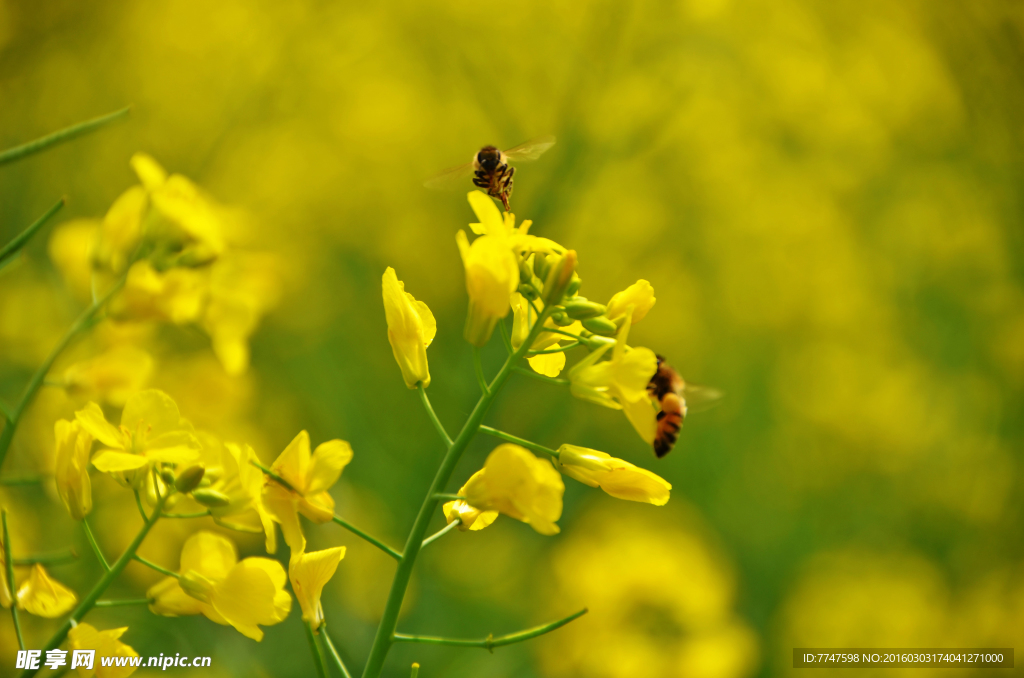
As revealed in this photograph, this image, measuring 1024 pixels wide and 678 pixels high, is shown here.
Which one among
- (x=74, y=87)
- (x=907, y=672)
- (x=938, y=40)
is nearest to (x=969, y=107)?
(x=938, y=40)

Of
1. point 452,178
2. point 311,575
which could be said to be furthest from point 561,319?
point 452,178

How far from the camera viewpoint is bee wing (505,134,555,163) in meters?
1.65

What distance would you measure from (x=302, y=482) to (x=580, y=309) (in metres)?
0.38

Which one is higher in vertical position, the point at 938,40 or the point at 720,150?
the point at 938,40

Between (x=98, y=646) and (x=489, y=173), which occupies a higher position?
(x=489, y=173)

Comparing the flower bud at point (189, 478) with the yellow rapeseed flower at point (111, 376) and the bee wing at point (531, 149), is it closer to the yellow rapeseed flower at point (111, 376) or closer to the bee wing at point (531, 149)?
the yellow rapeseed flower at point (111, 376)

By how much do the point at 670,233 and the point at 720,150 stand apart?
552 mm

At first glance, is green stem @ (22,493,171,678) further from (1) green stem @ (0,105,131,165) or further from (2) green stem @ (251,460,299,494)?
(1) green stem @ (0,105,131,165)

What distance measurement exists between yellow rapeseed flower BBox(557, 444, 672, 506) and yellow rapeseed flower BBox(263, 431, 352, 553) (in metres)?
0.27

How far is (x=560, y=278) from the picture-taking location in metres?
0.75

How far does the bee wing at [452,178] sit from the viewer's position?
1.64 metres

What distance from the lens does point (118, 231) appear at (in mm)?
1058

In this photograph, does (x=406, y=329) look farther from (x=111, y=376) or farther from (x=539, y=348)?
(x=111, y=376)

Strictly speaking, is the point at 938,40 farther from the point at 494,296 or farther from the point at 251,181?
the point at 494,296
